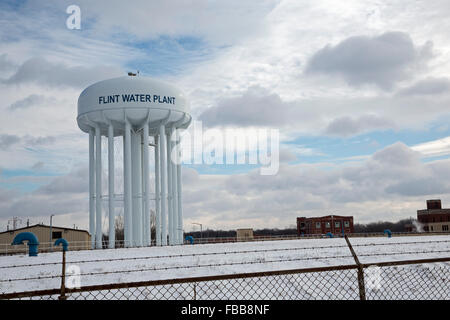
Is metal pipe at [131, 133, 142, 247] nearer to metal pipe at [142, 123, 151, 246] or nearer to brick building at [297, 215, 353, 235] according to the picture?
metal pipe at [142, 123, 151, 246]

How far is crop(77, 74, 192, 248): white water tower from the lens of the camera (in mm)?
33469

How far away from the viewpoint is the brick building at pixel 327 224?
3477 inches

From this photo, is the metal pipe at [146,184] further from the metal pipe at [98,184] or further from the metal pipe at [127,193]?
the metal pipe at [98,184]

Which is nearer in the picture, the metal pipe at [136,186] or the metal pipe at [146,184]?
the metal pipe at [146,184]

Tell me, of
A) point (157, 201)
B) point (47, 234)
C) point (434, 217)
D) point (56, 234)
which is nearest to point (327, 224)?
point (434, 217)

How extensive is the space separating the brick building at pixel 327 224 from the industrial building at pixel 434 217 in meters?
13.2

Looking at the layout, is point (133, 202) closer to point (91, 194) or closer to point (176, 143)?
point (91, 194)

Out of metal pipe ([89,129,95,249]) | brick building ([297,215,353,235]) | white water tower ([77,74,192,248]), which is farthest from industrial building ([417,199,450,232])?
metal pipe ([89,129,95,249])

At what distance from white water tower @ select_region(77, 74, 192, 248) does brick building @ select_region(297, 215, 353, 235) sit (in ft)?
184

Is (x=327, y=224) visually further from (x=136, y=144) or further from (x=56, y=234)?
(x=136, y=144)

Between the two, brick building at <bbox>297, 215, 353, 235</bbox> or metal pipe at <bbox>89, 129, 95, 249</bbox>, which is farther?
brick building at <bbox>297, 215, 353, 235</bbox>

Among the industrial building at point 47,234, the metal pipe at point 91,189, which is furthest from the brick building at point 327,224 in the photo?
the metal pipe at point 91,189

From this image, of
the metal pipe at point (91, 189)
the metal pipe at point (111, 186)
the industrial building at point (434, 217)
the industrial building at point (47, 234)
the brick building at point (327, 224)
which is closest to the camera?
the metal pipe at point (111, 186)

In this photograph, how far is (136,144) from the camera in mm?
35562
